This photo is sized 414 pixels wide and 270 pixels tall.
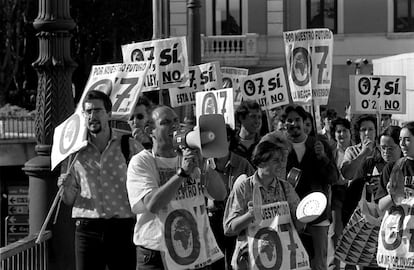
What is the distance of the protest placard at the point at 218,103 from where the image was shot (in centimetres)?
1060

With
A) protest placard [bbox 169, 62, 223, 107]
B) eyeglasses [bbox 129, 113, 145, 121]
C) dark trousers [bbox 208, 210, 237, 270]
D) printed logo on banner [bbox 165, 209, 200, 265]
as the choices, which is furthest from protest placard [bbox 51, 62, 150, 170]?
protest placard [bbox 169, 62, 223, 107]

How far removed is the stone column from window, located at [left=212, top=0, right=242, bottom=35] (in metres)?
25.6

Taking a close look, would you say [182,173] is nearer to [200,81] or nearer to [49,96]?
[49,96]

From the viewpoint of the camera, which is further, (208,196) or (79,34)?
(79,34)

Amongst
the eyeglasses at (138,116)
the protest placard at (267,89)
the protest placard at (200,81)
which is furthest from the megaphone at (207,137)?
the protest placard at (200,81)

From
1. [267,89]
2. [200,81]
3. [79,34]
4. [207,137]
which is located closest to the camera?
[207,137]

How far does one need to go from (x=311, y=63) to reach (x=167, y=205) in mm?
7063

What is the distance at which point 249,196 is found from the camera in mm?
6281

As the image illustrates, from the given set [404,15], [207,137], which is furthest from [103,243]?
[404,15]

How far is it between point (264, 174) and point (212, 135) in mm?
860

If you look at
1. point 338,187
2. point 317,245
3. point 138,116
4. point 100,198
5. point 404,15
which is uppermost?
point 404,15

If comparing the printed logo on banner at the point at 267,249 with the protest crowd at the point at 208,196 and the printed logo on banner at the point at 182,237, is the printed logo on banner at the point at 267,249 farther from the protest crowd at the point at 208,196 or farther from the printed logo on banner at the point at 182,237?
the printed logo on banner at the point at 182,237

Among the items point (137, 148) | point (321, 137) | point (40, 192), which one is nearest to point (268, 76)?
point (321, 137)

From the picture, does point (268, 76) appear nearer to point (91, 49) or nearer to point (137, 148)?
point (137, 148)
